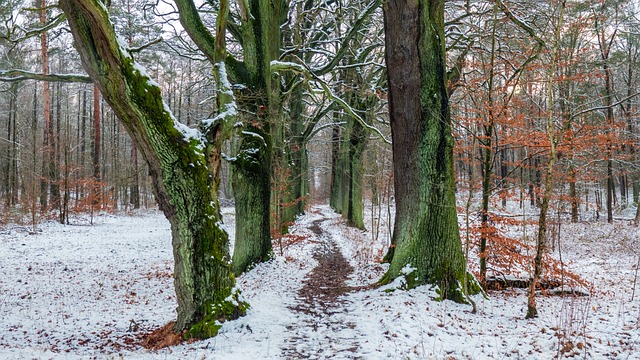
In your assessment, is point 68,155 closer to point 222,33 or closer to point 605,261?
point 222,33

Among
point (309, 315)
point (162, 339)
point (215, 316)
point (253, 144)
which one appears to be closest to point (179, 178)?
point (215, 316)

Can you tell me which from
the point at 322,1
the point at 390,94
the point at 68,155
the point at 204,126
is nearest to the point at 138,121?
the point at 204,126

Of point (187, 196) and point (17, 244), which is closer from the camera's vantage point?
point (187, 196)

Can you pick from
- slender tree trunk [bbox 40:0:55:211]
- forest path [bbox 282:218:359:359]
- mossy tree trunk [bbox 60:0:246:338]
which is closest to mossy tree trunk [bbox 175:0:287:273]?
forest path [bbox 282:218:359:359]

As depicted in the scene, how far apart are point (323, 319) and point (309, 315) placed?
1.00ft

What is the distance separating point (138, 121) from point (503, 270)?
7.38 meters

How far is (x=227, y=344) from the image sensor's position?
4.38 metres

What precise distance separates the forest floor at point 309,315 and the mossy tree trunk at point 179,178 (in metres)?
0.46

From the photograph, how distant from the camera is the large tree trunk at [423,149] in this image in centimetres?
615

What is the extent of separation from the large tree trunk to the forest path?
1200mm

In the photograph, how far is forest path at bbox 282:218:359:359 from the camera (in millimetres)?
4203

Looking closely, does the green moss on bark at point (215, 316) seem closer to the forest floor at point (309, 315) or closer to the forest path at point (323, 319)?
the forest floor at point (309, 315)

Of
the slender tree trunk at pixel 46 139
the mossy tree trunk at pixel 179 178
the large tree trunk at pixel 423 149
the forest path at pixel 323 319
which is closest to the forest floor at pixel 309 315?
the forest path at pixel 323 319

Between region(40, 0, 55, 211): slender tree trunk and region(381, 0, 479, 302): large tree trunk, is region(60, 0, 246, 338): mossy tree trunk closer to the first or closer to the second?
region(381, 0, 479, 302): large tree trunk
